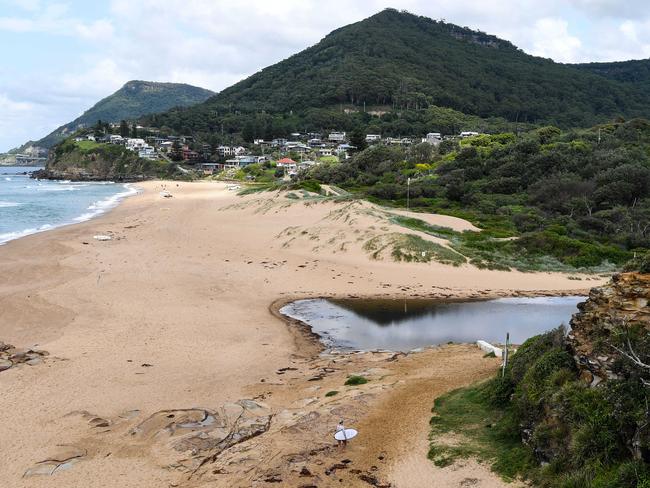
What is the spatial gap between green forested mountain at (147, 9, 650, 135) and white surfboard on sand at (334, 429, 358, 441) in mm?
145366

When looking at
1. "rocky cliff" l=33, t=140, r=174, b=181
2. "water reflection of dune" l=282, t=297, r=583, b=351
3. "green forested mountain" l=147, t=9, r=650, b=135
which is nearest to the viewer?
"water reflection of dune" l=282, t=297, r=583, b=351

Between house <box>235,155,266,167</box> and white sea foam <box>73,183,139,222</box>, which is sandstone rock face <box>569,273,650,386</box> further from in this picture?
house <box>235,155,266,167</box>

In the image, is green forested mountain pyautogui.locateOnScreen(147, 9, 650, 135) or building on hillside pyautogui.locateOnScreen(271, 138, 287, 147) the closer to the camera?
building on hillside pyautogui.locateOnScreen(271, 138, 287, 147)

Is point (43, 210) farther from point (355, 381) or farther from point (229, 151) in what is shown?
point (229, 151)

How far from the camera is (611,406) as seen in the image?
8.13 meters

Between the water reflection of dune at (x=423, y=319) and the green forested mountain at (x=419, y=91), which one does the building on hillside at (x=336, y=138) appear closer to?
the green forested mountain at (x=419, y=91)

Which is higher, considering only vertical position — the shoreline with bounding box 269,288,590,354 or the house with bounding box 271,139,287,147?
the house with bounding box 271,139,287,147

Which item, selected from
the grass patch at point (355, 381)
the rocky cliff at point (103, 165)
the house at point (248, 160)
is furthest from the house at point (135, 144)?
the grass patch at point (355, 381)

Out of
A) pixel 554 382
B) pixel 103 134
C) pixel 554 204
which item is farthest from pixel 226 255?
pixel 103 134

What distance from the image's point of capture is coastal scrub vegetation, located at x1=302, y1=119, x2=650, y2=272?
108 ft

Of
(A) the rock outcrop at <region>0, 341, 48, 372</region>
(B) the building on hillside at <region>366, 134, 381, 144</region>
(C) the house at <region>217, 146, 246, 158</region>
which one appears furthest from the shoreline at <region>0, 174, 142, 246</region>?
(B) the building on hillside at <region>366, 134, 381, 144</region>

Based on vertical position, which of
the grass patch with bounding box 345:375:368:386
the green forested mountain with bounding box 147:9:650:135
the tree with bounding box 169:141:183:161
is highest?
the green forested mountain with bounding box 147:9:650:135

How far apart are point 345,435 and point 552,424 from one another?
3.94 metres

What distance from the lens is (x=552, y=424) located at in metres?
8.98
